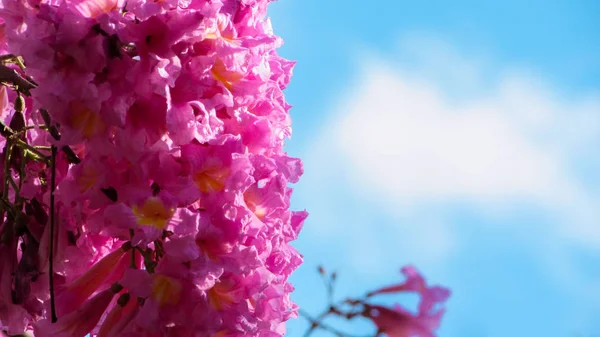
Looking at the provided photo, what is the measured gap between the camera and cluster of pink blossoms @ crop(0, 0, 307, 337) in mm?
1480

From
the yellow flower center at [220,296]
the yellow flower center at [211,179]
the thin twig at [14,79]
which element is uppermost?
the thin twig at [14,79]

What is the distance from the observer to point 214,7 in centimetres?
156

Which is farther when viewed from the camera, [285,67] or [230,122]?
[285,67]

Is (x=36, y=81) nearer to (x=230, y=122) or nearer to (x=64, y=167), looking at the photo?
(x=64, y=167)

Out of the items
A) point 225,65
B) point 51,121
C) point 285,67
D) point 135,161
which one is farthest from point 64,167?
point 285,67

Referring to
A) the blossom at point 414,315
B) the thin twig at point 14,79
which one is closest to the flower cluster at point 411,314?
the blossom at point 414,315

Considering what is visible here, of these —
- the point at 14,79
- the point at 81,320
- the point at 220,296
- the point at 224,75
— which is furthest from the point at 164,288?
the point at 14,79

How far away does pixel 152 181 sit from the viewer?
1.53m

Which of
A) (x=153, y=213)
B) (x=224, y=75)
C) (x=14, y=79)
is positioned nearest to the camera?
(x=153, y=213)

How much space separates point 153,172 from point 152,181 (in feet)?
0.08

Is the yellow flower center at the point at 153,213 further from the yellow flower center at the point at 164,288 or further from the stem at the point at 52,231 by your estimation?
the stem at the point at 52,231

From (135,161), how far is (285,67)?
0.49 metres

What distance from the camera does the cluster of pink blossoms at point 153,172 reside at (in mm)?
1480

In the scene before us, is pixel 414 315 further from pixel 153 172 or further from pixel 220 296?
pixel 153 172
